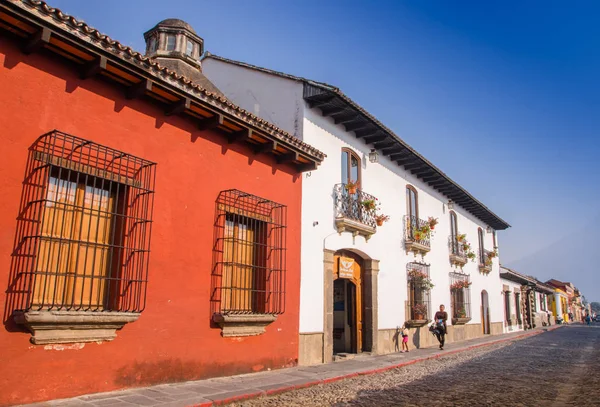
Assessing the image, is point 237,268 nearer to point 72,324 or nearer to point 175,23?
point 72,324

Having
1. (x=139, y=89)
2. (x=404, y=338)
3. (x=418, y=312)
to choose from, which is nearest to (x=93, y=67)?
(x=139, y=89)

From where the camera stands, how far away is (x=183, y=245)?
779 cm

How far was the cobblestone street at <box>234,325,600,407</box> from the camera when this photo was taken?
6781mm

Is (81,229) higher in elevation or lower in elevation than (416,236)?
lower

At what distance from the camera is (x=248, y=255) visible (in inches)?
371

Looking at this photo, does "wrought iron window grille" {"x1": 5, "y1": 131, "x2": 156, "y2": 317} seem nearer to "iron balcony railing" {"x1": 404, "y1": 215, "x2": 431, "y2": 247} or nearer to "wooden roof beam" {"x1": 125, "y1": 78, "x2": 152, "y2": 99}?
"wooden roof beam" {"x1": 125, "y1": 78, "x2": 152, "y2": 99}

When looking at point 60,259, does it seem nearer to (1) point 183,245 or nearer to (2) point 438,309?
(1) point 183,245

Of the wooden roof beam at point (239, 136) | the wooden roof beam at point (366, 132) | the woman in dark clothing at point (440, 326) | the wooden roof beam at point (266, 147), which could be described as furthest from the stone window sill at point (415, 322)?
the wooden roof beam at point (239, 136)

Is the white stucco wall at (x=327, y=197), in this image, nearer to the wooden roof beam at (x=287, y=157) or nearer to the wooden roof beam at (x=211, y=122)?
the wooden roof beam at (x=287, y=157)

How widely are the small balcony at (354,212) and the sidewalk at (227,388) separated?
11.1 feet

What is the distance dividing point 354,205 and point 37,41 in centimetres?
861

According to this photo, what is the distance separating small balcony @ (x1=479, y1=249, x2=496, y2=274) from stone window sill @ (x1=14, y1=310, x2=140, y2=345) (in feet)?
67.1

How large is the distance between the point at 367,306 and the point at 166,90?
8561mm

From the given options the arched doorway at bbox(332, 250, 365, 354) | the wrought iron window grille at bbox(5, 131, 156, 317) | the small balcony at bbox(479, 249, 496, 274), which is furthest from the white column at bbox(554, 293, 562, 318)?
the wrought iron window grille at bbox(5, 131, 156, 317)
